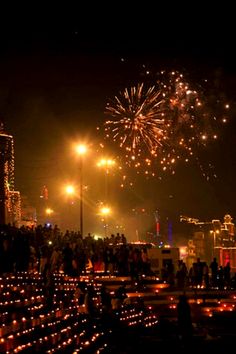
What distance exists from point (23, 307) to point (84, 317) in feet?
8.17

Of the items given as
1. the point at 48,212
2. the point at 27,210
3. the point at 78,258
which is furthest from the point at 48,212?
the point at 78,258

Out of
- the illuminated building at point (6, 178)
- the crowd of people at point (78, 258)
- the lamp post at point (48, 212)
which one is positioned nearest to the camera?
the crowd of people at point (78, 258)

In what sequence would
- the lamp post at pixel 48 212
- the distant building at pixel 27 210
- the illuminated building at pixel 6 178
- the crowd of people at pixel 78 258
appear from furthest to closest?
1. the lamp post at pixel 48 212
2. the distant building at pixel 27 210
3. the illuminated building at pixel 6 178
4. the crowd of people at pixel 78 258

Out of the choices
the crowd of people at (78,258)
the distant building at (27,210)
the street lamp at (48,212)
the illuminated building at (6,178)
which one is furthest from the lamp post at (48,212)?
the crowd of people at (78,258)

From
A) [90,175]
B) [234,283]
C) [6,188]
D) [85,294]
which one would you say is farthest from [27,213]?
[85,294]

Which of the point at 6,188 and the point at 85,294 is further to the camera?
the point at 6,188

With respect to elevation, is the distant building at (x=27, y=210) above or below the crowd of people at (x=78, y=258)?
above

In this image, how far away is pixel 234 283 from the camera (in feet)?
105

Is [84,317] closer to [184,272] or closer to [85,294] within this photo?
[85,294]

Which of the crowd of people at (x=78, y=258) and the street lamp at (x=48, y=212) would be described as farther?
the street lamp at (x=48, y=212)

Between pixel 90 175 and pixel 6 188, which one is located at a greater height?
pixel 90 175

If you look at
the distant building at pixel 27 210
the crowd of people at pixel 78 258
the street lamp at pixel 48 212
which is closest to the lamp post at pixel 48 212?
the street lamp at pixel 48 212

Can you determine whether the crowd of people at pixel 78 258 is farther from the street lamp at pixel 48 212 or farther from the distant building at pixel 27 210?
the street lamp at pixel 48 212

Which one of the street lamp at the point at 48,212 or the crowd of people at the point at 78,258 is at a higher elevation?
the street lamp at the point at 48,212
